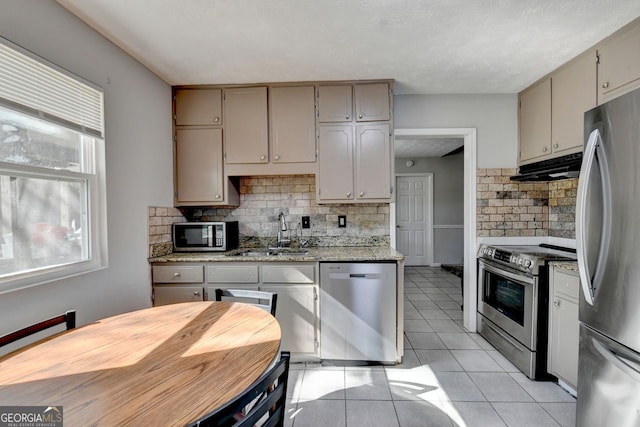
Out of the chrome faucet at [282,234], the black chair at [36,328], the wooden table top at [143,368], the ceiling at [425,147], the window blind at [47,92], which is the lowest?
the wooden table top at [143,368]

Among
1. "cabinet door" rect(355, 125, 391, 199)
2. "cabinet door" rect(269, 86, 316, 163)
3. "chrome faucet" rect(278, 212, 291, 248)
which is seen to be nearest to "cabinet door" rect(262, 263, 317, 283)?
"chrome faucet" rect(278, 212, 291, 248)

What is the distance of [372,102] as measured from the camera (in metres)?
2.55

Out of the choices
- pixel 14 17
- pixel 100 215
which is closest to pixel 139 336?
pixel 100 215

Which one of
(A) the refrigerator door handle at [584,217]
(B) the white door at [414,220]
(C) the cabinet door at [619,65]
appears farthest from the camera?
(B) the white door at [414,220]

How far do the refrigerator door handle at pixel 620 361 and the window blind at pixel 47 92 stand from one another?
3034 mm

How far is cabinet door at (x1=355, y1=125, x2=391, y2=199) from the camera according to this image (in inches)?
101

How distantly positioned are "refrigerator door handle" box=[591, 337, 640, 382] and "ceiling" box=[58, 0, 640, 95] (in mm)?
1852

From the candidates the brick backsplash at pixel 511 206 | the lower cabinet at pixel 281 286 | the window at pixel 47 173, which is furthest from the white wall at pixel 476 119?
the window at pixel 47 173

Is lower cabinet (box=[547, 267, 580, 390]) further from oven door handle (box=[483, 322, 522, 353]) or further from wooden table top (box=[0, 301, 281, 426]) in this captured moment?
wooden table top (box=[0, 301, 281, 426])

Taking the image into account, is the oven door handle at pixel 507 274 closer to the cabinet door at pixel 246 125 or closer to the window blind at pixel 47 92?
the cabinet door at pixel 246 125

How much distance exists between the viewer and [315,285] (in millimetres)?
2287

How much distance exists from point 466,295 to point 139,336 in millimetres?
2962

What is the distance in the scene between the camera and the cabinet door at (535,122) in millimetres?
2434

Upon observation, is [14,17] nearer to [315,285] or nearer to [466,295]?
[315,285]
